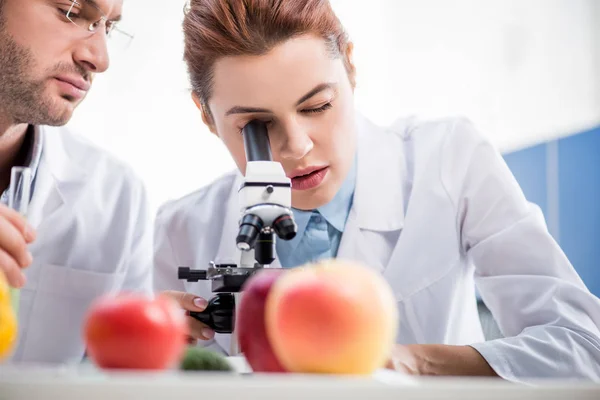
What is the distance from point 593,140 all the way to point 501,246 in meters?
1.78

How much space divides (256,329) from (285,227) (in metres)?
0.35

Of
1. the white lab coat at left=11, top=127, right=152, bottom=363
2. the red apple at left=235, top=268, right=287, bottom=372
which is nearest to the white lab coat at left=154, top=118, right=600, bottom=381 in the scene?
the white lab coat at left=11, top=127, right=152, bottom=363

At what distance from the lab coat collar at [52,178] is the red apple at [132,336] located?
4.61 feet

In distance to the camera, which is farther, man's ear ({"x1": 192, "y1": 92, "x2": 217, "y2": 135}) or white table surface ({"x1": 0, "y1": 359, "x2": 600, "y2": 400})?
man's ear ({"x1": 192, "y1": 92, "x2": 217, "y2": 135})

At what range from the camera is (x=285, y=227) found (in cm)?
114

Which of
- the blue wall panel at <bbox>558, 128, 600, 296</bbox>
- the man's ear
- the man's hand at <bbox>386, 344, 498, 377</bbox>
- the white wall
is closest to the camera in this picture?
the man's hand at <bbox>386, 344, 498, 377</bbox>

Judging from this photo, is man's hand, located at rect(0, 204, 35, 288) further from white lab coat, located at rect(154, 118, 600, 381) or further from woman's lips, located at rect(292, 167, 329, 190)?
white lab coat, located at rect(154, 118, 600, 381)

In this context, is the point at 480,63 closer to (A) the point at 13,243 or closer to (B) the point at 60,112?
(B) the point at 60,112

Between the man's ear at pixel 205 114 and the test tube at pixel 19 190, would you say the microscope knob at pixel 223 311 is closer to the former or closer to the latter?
the test tube at pixel 19 190

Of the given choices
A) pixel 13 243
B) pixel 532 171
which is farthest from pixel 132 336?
pixel 532 171

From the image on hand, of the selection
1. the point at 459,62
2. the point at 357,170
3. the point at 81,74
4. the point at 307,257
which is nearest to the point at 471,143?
the point at 357,170

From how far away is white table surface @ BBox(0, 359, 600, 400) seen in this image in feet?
1.81

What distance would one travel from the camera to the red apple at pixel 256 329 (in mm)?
796

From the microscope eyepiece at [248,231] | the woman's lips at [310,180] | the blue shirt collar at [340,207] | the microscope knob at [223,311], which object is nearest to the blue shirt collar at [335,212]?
the blue shirt collar at [340,207]
